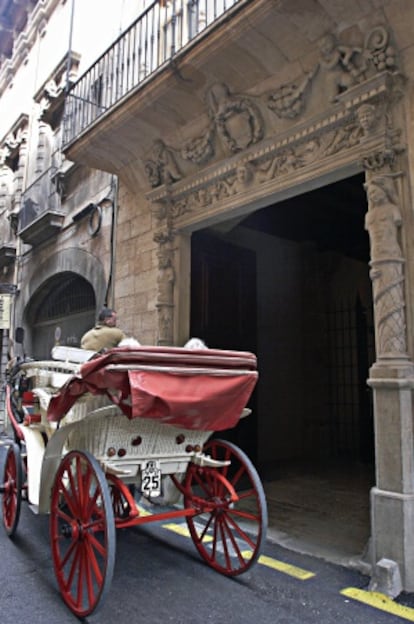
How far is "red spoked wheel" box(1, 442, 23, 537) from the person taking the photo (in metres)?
4.31

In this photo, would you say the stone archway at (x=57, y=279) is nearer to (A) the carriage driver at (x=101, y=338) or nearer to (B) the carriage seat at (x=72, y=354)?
(A) the carriage driver at (x=101, y=338)

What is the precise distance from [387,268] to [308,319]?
5828 mm

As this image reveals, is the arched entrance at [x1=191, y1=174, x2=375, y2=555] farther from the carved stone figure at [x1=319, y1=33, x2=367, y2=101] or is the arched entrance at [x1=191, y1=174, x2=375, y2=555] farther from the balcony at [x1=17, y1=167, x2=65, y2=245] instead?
the balcony at [x1=17, y1=167, x2=65, y2=245]

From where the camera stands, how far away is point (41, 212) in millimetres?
10922

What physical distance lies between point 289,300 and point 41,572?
22.6 feet

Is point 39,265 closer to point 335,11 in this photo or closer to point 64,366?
point 64,366

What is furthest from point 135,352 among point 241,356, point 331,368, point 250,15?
point 331,368

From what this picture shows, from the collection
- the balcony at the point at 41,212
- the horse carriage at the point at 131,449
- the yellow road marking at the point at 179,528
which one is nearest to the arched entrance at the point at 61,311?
the balcony at the point at 41,212

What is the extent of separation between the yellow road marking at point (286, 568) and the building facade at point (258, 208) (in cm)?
56

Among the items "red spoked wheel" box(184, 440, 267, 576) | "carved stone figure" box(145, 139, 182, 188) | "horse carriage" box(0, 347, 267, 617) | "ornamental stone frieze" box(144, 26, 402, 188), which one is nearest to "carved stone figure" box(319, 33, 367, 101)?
"ornamental stone frieze" box(144, 26, 402, 188)

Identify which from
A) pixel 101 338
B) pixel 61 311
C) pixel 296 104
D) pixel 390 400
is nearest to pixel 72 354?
pixel 101 338

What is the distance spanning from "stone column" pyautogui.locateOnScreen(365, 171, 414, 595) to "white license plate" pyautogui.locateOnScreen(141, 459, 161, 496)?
66.9 inches

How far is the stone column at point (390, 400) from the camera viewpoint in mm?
3434

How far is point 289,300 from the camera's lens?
31.0 ft
